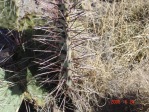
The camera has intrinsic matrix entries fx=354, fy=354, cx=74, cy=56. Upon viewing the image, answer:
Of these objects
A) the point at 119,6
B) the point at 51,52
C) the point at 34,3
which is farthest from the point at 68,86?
the point at 119,6

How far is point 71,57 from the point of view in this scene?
103 inches

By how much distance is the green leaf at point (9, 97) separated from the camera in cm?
261

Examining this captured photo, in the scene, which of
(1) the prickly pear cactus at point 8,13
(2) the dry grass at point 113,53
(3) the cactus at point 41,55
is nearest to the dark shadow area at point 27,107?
(3) the cactus at point 41,55

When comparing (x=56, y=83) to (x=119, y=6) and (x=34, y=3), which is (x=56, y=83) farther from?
(x=119, y=6)

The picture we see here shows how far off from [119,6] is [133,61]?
72cm

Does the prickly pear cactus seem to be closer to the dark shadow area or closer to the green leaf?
the green leaf

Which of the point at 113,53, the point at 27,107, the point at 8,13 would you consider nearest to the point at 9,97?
the point at 27,107

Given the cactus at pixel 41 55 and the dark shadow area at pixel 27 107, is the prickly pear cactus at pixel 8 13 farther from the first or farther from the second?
the dark shadow area at pixel 27 107

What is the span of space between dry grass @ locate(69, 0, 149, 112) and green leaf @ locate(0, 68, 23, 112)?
42 cm

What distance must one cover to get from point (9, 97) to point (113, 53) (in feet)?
3.91

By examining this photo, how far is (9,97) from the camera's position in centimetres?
266

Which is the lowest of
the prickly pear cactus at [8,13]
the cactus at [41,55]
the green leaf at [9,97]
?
the green leaf at [9,97]

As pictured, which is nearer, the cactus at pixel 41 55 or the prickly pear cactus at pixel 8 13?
the cactus at pixel 41 55

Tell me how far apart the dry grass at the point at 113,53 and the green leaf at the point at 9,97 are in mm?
424
